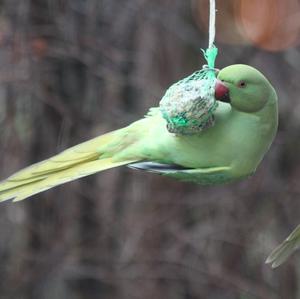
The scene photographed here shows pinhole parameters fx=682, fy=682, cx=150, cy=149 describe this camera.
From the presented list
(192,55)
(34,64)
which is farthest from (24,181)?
(192,55)

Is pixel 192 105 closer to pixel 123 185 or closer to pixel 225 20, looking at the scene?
pixel 123 185

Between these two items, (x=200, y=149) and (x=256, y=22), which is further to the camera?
(x=256, y=22)

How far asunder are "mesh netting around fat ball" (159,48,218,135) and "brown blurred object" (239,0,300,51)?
9.85ft

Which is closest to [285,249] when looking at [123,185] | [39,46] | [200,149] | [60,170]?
[200,149]

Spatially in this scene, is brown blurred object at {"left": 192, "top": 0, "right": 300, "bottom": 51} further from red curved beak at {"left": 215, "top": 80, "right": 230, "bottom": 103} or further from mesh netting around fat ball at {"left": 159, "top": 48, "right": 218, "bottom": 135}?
red curved beak at {"left": 215, "top": 80, "right": 230, "bottom": 103}

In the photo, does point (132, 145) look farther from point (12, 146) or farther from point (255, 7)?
point (255, 7)

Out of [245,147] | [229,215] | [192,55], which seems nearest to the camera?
[245,147]

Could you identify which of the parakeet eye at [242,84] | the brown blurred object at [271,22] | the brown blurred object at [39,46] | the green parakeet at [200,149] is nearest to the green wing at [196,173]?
the green parakeet at [200,149]

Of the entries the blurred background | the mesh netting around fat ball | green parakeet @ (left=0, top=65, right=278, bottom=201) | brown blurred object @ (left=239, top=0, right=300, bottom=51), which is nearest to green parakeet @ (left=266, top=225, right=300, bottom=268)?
green parakeet @ (left=0, top=65, right=278, bottom=201)

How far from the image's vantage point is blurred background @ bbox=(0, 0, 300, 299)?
4.09 m

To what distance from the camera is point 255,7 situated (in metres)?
5.33

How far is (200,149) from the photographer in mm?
1846

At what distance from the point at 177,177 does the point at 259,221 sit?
295 cm

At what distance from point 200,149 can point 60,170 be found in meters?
0.40
